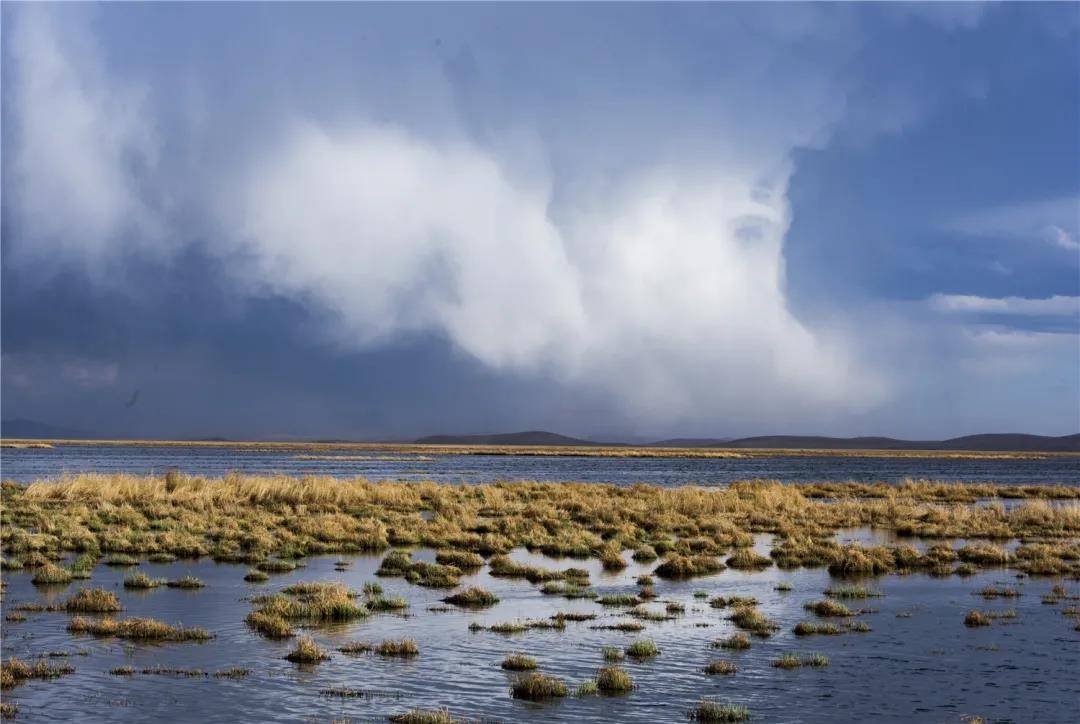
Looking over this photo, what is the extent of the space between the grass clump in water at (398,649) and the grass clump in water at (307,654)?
115 centimetres

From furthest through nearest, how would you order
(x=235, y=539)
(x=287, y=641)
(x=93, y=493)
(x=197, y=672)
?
(x=93, y=493)
(x=235, y=539)
(x=287, y=641)
(x=197, y=672)

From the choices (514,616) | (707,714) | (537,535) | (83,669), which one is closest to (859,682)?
(707,714)

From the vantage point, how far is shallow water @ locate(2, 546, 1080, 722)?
1675cm

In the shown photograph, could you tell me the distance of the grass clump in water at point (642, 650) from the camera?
816 inches

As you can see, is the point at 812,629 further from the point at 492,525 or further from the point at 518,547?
the point at 492,525

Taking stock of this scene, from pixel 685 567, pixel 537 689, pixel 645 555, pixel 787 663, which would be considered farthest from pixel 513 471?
pixel 537 689

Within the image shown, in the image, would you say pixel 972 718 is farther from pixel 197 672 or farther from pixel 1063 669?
pixel 197 672

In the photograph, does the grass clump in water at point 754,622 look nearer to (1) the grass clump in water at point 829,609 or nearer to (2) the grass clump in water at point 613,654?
(1) the grass clump in water at point 829,609

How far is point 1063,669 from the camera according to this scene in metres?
20.1

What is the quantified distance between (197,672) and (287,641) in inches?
128

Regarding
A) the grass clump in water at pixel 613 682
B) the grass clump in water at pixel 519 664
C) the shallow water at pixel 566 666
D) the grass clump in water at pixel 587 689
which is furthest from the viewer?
the grass clump in water at pixel 519 664

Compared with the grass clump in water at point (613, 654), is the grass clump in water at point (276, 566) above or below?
below

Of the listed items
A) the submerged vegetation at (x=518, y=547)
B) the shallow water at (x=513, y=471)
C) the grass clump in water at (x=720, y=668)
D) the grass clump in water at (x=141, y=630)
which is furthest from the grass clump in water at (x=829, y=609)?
the shallow water at (x=513, y=471)

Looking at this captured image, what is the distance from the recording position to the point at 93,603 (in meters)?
24.9
